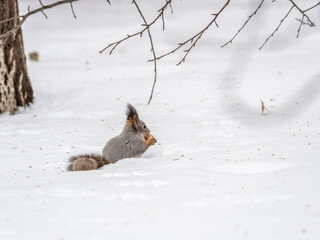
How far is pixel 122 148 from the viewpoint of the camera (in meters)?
4.13

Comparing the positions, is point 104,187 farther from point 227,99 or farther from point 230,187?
point 227,99

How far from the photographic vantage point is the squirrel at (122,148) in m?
3.83

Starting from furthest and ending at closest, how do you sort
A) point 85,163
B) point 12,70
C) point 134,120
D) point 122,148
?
point 12,70 < point 134,120 < point 122,148 < point 85,163

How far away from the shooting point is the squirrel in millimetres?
3832

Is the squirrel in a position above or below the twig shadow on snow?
above

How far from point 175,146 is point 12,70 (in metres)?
3.37

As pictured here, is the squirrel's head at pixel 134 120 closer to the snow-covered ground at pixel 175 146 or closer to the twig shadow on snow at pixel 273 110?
the snow-covered ground at pixel 175 146

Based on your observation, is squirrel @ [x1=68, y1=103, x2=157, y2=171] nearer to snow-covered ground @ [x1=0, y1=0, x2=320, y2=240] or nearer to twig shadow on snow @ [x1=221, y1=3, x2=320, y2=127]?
snow-covered ground @ [x1=0, y1=0, x2=320, y2=240]

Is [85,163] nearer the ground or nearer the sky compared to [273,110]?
nearer the sky

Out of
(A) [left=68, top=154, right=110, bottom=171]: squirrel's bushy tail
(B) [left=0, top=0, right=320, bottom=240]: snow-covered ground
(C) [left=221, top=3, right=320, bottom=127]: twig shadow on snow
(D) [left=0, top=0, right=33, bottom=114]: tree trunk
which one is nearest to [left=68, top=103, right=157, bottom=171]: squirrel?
(A) [left=68, top=154, right=110, bottom=171]: squirrel's bushy tail

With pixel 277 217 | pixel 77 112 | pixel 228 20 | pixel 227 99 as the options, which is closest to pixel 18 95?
pixel 77 112

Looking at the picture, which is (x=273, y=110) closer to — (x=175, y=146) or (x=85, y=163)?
(x=175, y=146)

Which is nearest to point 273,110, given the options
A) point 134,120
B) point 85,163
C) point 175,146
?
point 175,146

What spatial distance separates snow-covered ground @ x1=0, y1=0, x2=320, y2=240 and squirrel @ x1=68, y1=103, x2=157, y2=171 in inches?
6.5
